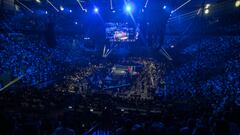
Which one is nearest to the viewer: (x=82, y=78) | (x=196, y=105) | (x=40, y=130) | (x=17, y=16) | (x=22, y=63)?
(x=40, y=130)

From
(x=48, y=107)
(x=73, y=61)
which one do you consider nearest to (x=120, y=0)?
(x=73, y=61)

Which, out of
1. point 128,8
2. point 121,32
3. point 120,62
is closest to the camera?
point 128,8

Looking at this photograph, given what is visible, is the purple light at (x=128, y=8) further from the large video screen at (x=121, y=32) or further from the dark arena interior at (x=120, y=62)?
the large video screen at (x=121, y=32)

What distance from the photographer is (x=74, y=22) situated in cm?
3044

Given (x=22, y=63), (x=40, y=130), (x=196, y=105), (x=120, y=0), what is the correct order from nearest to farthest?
(x=40, y=130) → (x=196, y=105) → (x=22, y=63) → (x=120, y=0)

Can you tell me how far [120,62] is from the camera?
1010 inches

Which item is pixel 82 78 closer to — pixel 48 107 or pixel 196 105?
pixel 48 107

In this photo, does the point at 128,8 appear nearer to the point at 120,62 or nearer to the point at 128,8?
the point at 128,8

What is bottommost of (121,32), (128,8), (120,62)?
(120,62)

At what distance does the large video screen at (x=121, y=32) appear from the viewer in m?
23.3

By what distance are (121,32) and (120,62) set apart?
119 inches

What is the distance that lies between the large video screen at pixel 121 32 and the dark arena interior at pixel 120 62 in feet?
0.28

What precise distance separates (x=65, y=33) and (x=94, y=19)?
7267 millimetres

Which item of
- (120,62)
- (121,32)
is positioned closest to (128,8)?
(121,32)
